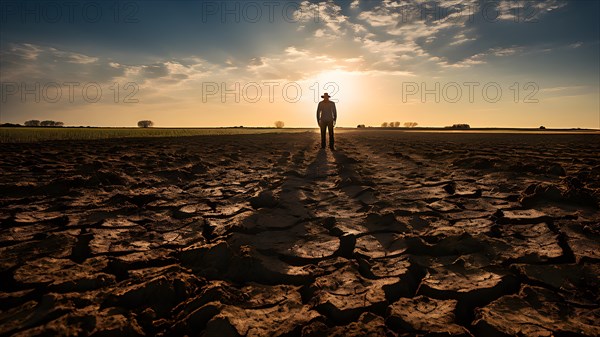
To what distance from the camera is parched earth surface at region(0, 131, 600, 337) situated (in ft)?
4.48

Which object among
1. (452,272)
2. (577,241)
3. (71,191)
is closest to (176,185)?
(71,191)

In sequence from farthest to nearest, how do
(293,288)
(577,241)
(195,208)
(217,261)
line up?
(195,208)
(577,241)
(217,261)
(293,288)

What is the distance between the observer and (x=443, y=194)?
3.68 metres

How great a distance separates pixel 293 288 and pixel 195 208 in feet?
6.12

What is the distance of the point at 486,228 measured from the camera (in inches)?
98.3

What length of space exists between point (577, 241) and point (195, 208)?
3060 millimetres

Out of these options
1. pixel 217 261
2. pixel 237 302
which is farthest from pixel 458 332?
pixel 217 261

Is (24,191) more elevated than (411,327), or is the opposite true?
(24,191)

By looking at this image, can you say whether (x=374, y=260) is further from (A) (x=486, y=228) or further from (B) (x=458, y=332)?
(A) (x=486, y=228)

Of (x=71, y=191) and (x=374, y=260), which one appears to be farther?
(x=71, y=191)

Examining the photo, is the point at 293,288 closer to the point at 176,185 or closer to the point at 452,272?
the point at 452,272

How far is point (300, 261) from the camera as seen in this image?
2010 millimetres

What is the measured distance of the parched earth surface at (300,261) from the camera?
4.48ft

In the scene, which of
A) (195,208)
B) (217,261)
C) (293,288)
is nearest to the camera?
(293,288)
